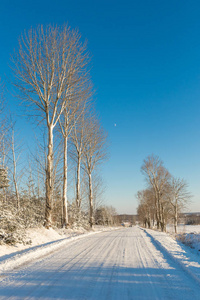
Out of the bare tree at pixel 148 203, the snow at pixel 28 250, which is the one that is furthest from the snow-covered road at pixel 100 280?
the bare tree at pixel 148 203

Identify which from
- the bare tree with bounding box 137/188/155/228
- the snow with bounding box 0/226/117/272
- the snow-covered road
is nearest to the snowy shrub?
the snow-covered road

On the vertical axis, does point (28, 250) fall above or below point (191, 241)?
above

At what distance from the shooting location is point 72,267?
5.34 m

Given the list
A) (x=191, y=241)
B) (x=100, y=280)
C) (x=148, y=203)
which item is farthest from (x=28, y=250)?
(x=148, y=203)

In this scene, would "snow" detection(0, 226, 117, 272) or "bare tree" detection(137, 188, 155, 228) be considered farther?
"bare tree" detection(137, 188, 155, 228)

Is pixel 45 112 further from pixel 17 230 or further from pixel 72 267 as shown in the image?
pixel 72 267

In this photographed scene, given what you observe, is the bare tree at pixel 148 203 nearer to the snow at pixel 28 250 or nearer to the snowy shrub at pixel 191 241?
the snowy shrub at pixel 191 241

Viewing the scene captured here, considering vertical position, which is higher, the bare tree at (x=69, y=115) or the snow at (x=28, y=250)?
the bare tree at (x=69, y=115)

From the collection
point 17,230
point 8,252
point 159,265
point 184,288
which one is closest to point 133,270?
point 159,265

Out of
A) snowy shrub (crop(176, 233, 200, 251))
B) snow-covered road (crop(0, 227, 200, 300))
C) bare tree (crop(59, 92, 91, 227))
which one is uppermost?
bare tree (crop(59, 92, 91, 227))

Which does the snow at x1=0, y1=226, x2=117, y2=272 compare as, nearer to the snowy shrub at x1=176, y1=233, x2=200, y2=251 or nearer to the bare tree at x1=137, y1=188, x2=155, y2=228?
the snowy shrub at x1=176, y1=233, x2=200, y2=251

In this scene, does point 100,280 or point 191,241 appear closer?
point 100,280

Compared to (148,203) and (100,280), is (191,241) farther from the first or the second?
(148,203)

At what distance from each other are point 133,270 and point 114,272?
0.48 m
